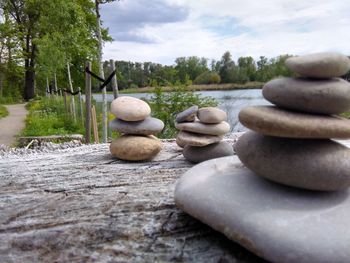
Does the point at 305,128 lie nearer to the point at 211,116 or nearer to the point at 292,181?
the point at 292,181

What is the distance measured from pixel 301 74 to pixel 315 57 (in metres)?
0.13

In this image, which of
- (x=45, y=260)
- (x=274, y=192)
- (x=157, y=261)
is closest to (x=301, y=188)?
(x=274, y=192)

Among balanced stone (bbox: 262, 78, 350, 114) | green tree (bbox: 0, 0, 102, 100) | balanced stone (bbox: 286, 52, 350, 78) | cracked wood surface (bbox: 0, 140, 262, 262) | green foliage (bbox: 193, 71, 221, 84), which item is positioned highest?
green tree (bbox: 0, 0, 102, 100)

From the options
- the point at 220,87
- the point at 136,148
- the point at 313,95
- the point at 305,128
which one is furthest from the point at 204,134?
the point at 220,87

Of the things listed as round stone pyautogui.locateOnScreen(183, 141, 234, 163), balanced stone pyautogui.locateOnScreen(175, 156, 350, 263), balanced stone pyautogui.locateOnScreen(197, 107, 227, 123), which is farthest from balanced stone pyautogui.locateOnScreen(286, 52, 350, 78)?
round stone pyautogui.locateOnScreen(183, 141, 234, 163)

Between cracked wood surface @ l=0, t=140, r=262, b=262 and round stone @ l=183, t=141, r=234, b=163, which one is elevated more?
round stone @ l=183, t=141, r=234, b=163

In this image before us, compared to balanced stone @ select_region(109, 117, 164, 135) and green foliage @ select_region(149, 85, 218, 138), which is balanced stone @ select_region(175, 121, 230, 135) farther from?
green foliage @ select_region(149, 85, 218, 138)

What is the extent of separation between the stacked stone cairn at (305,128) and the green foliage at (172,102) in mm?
6663

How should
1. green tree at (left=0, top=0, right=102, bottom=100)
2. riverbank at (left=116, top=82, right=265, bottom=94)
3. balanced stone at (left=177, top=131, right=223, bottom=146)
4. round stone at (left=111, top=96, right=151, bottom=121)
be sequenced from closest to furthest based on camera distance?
1. balanced stone at (left=177, top=131, right=223, bottom=146)
2. round stone at (left=111, top=96, right=151, bottom=121)
3. riverbank at (left=116, top=82, right=265, bottom=94)
4. green tree at (left=0, top=0, right=102, bottom=100)

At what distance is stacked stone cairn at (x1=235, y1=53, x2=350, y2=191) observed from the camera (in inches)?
70.4

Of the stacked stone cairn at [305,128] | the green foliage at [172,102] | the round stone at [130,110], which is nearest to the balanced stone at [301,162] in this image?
the stacked stone cairn at [305,128]

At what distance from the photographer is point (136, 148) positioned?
12.2 feet

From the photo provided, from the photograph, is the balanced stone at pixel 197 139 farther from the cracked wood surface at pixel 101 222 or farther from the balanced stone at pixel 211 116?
the cracked wood surface at pixel 101 222

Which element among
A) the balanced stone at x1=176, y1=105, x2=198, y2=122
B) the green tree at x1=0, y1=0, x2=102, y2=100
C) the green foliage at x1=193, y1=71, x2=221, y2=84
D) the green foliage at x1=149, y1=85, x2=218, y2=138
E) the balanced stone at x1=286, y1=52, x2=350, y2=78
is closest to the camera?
the balanced stone at x1=286, y1=52, x2=350, y2=78
